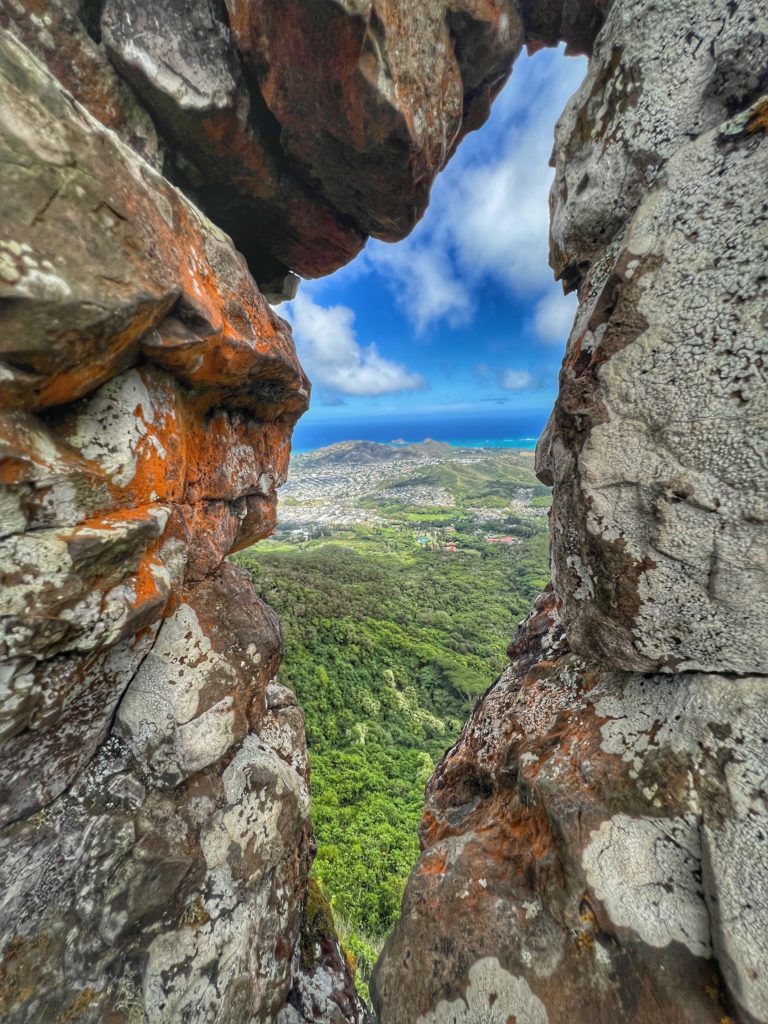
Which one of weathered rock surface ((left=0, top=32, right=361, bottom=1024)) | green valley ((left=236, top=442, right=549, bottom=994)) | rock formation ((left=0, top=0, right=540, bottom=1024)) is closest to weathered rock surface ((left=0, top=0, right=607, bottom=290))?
rock formation ((left=0, top=0, right=540, bottom=1024))

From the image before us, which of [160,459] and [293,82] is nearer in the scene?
[160,459]

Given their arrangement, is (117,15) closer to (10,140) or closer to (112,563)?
(10,140)

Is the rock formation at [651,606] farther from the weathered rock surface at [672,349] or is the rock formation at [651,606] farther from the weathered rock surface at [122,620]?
the weathered rock surface at [122,620]

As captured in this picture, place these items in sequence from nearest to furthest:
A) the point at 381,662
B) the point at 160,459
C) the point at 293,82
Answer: the point at 160,459 < the point at 293,82 < the point at 381,662

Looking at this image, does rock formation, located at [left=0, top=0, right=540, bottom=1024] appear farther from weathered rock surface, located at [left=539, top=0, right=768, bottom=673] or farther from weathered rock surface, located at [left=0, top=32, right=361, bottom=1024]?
weathered rock surface, located at [left=539, top=0, right=768, bottom=673]

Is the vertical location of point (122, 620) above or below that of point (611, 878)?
above

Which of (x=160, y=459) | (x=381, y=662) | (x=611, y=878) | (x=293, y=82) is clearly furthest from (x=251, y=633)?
(x=381, y=662)

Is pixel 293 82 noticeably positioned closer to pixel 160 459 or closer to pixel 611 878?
pixel 160 459
